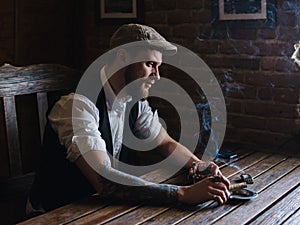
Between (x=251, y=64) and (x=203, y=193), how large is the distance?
3.16 ft

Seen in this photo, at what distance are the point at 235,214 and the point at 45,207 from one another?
2.55ft

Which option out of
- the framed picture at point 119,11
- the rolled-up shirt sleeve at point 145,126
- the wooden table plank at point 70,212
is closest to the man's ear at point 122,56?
the rolled-up shirt sleeve at point 145,126

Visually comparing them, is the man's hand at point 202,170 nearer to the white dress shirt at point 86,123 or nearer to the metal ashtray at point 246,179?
the metal ashtray at point 246,179

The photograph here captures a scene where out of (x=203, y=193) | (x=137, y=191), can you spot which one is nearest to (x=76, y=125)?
(x=137, y=191)

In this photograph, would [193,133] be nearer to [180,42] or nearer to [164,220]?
[180,42]

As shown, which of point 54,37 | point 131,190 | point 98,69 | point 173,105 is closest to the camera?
point 131,190

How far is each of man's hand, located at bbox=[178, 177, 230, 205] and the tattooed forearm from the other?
0.03m

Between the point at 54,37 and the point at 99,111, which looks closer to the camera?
the point at 99,111

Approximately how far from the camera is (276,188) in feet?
5.51

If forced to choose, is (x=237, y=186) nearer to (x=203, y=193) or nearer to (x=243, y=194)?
(x=243, y=194)

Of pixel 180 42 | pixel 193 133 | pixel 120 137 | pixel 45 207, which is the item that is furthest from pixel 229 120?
pixel 45 207

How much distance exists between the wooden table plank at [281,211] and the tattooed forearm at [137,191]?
0.28m

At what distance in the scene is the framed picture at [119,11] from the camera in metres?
2.68

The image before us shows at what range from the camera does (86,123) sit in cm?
171
